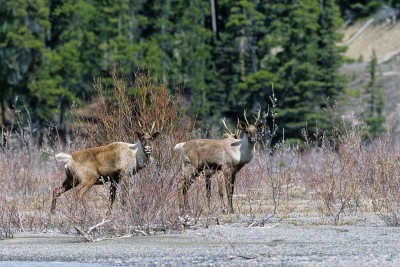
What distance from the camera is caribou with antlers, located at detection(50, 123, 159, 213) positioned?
21297 millimetres

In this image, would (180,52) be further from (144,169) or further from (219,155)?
(144,169)

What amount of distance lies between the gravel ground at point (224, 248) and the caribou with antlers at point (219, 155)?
309 centimetres

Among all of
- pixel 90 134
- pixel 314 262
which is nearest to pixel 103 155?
pixel 90 134

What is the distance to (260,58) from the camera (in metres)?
63.2

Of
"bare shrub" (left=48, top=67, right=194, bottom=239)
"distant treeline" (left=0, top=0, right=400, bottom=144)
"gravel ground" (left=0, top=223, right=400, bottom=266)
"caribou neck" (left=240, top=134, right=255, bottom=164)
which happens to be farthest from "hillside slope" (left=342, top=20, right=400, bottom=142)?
"gravel ground" (left=0, top=223, right=400, bottom=266)

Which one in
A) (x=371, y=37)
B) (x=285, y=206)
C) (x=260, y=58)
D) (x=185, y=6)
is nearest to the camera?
(x=285, y=206)

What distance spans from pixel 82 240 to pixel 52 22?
156 ft

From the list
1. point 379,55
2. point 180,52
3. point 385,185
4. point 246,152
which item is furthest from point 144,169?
point 379,55

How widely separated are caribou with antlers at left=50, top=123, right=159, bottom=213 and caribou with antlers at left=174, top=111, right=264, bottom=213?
0.96 metres

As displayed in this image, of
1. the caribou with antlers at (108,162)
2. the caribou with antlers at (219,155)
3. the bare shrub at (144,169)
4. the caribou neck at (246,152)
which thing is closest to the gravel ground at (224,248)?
the bare shrub at (144,169)

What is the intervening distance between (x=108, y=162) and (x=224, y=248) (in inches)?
197

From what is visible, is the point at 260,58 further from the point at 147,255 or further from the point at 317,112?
the point at 147,255

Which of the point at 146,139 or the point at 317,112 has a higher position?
the point at 146,139

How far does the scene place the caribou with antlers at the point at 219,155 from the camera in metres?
22.2
